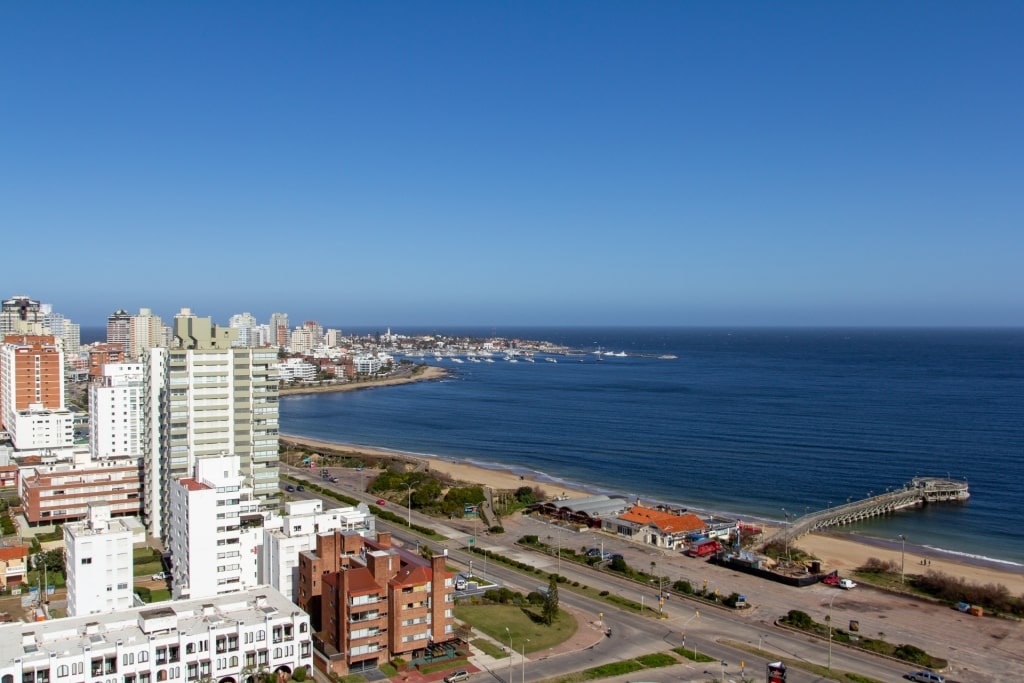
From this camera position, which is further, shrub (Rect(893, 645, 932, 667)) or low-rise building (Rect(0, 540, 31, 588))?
low-rise building (Rect(0, 540, 31, 588))

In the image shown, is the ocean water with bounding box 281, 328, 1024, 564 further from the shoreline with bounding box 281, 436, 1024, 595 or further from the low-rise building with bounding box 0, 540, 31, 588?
the low-rise building with bounding box 0, 540, 31, 588

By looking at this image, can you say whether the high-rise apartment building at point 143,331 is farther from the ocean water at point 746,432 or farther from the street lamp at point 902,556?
the street lamp at point 902,556

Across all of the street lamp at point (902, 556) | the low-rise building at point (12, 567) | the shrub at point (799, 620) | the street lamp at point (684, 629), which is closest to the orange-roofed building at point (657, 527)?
the street lamp at point (902, 556)

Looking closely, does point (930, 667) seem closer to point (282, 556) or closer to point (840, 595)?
point (840, 595)

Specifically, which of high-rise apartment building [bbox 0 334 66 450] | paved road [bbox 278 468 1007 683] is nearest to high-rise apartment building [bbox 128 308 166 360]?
high-rise apartment building [bbox 0 334 66 450]

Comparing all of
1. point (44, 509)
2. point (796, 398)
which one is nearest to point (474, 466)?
point (44, 509)

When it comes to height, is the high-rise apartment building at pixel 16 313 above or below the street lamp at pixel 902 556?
above

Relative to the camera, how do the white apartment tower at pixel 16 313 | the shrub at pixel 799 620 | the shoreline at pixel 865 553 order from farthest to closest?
1. the white apartment tower at pixel 16 313
2. the shoreline at pixel 865 553
3. the shrub at pixel 799 620
